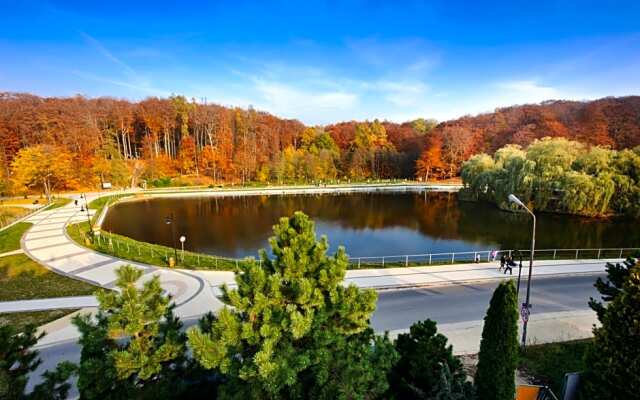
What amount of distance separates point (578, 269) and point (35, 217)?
130ft

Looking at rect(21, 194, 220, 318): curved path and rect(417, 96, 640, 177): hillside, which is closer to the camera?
rect(21, 194, 220, 318): curved path

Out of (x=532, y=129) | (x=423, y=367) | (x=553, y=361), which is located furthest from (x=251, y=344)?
(x=532, y=129)

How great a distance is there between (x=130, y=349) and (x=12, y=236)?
24.5m

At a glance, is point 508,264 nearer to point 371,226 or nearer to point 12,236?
point 371,226

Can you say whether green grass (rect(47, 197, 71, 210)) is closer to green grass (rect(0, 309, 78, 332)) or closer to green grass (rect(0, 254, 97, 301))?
green grass (rect(0, 254, 97, 301))

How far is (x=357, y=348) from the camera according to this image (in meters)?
4.62

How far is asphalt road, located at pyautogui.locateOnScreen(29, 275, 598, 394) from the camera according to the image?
10477 mm

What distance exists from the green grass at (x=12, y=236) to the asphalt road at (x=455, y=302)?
1475 cm

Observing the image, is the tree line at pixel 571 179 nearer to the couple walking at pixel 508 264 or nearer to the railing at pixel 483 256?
the railing at pixel 483 256

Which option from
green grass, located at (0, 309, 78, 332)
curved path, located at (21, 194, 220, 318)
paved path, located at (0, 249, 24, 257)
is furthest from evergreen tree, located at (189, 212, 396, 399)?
paved path, located at (0, 249, 24, 257)

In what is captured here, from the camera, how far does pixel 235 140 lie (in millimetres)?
62219

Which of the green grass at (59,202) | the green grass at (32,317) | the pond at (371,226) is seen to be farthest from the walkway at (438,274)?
the green grass at (59,202)

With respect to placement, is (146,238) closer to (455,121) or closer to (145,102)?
(145,102)

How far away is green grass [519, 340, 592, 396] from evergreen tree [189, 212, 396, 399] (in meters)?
5.51
